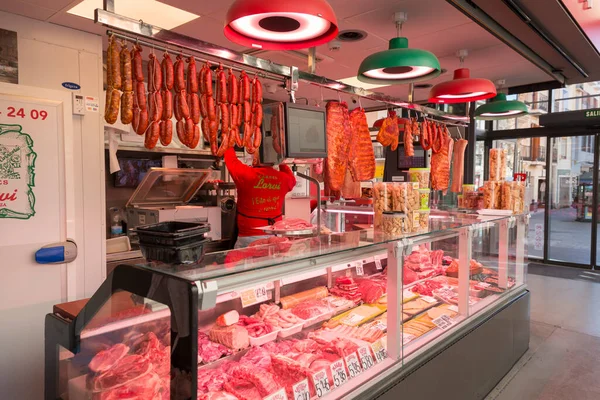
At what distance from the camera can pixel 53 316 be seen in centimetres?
176

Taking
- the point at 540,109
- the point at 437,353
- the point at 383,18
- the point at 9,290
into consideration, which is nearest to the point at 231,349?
the point at 437,353

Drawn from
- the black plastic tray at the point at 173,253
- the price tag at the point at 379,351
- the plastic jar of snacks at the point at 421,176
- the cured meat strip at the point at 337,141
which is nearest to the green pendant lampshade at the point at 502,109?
the cured meat strip at the point at 337,141

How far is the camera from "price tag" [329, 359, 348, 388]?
6.29ft

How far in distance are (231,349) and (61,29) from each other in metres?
3.42

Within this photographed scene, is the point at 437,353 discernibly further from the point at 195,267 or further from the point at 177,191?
the point at 177,191

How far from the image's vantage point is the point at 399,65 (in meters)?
2.64

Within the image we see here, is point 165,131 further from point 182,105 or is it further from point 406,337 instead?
point 406,337

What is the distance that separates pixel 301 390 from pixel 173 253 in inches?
34.0

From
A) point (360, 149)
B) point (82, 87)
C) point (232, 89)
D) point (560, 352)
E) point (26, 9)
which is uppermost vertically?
point (26, 9)

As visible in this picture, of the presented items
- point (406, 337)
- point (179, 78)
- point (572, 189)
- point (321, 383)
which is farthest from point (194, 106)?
point (572, 189)

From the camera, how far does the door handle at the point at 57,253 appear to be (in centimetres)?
289

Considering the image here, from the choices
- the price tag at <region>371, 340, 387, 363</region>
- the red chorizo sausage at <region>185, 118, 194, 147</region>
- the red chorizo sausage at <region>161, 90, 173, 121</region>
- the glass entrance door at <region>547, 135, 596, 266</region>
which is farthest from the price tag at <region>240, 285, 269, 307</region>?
the glass entrance door at <region>547, 135, 596, 266</region>

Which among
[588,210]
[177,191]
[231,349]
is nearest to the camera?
[231,349]

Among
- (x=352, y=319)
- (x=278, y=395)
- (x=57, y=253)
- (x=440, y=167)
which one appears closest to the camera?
(x=278, y=395)
